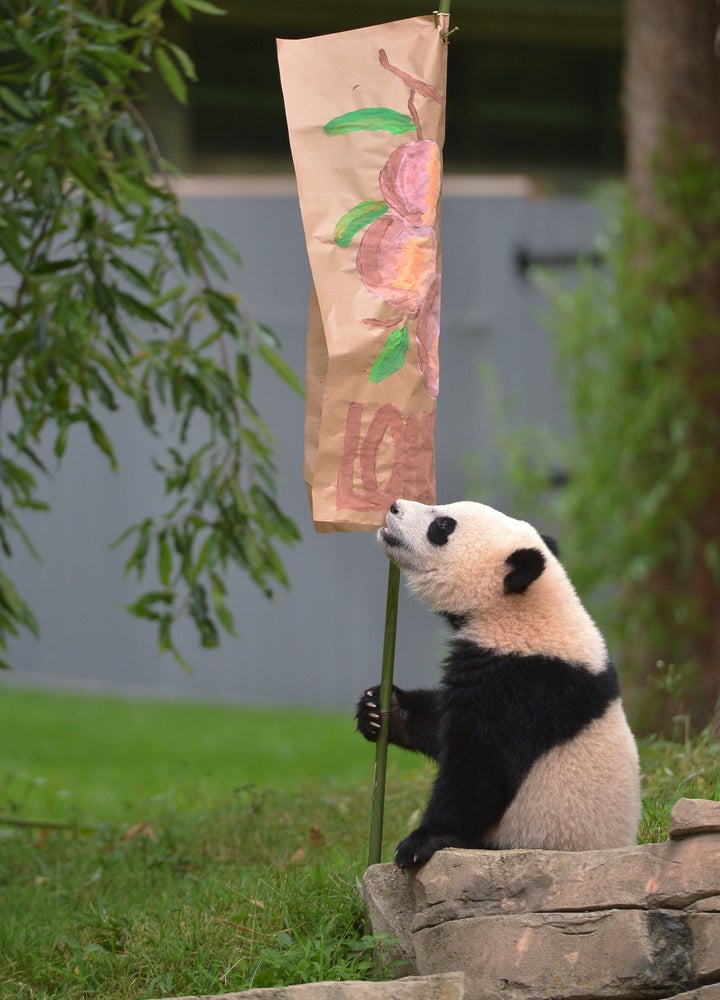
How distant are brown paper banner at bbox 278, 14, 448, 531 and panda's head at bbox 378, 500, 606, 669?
0.29 feet

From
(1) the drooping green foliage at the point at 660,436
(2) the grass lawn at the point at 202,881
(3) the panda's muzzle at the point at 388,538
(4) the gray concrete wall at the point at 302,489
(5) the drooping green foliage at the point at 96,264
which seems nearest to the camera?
(2) the grass lawn at the point at 202,881

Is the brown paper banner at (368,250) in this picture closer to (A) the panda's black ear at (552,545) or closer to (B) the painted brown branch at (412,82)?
(B) the painted brown branch at (412,82)

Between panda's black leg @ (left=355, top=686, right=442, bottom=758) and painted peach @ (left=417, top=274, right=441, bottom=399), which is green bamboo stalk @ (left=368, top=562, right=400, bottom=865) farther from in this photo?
painted peach @ (left=417, top=274, right=441, bottom=399)

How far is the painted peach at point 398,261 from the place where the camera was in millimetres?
3020

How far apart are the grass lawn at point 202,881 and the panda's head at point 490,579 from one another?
62 cm

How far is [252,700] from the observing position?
10898 mm

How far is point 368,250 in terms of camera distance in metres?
3.02

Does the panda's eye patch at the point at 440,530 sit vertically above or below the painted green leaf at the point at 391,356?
below

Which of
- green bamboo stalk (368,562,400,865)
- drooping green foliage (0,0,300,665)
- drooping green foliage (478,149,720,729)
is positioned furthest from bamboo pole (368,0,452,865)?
drooping green foliage (478,149,720,729)

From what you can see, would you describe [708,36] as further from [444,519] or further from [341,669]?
[341,669]

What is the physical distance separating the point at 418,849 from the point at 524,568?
671mm

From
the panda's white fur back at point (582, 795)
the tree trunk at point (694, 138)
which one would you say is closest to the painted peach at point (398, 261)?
the panda's white fur back at point (582, 795)

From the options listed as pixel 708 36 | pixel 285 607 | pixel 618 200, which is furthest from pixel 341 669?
pixel 708 36

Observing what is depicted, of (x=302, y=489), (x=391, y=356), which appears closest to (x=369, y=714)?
(x=391, y=356)
